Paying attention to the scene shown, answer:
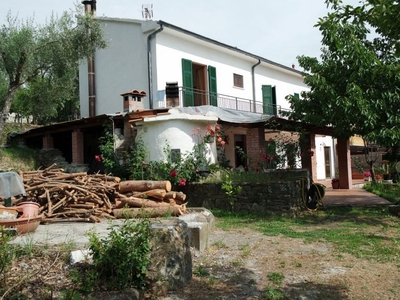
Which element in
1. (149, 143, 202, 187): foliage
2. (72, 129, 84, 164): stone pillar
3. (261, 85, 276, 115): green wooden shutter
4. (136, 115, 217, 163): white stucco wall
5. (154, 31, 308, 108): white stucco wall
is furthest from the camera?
(261, 85, 276, 115): green wooden shutter

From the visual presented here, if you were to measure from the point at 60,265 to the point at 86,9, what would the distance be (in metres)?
14.6

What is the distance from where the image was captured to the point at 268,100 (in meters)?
21.5

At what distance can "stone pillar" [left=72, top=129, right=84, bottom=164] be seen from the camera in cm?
1555

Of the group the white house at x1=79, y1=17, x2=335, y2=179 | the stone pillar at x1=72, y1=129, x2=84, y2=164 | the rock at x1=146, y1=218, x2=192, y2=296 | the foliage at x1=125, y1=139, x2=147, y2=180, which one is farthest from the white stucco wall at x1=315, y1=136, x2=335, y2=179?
the rock at x1=146, y1=218, x2=192, y2=296

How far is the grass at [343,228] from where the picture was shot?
6.93 metres

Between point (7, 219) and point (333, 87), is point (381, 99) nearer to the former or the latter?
point (333, 87)

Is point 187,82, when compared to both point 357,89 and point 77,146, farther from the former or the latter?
point 357,89

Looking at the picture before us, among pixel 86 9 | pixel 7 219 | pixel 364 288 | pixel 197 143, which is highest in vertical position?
pixel 86 9

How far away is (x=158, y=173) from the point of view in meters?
12.1

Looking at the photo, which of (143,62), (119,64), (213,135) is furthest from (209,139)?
(119,64)

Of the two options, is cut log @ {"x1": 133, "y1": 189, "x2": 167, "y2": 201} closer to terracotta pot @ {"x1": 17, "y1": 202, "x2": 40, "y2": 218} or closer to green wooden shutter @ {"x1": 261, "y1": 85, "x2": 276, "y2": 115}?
terracotta pot @ {"x1": 17, "y1": 202, "x2": 40, "y2": 218}

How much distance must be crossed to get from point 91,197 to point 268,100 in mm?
14525

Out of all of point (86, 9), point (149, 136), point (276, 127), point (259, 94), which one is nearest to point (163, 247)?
point (149, 136)

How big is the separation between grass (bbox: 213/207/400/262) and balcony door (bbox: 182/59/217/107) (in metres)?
6.94
